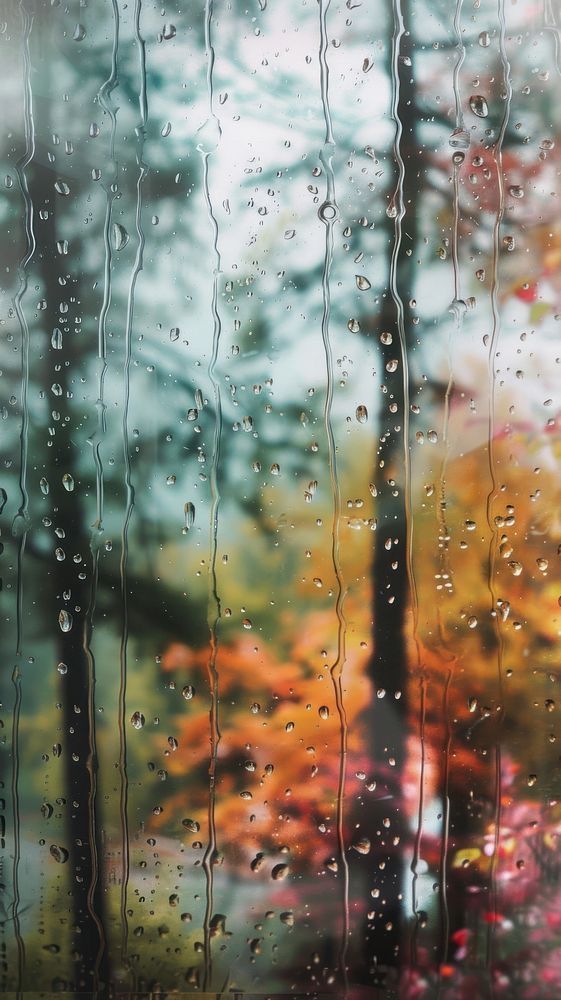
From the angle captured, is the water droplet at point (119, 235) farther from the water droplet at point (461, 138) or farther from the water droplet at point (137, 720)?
the water droplet at point (137, 720)

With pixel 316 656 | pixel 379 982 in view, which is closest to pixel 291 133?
pixel 316 656

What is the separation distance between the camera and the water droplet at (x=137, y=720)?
763 millimetres

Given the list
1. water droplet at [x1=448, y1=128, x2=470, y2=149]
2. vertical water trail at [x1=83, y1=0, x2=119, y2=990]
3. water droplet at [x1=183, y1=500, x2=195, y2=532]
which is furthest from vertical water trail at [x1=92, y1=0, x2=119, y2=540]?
water droplet at [x1=448, y1=128, x2=470, y2=149]

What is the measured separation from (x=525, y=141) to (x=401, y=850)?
0.85 m

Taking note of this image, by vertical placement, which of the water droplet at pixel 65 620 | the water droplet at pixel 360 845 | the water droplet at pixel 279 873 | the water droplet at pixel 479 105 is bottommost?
the water droplet at pixel 279 873

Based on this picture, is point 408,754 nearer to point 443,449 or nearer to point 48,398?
point 443,449

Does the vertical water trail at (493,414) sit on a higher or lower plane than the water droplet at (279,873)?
higher

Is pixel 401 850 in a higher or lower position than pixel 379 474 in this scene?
lower

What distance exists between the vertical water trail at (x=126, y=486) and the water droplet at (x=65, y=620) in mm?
67

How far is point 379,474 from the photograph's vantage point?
752 millimetres

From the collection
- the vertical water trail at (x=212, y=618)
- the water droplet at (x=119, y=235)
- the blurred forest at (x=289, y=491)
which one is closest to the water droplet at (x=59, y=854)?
the blurred forest at (x=289, y=491)

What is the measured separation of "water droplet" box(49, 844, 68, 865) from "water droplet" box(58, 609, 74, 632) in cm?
26

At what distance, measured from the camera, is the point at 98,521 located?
77 centimetres

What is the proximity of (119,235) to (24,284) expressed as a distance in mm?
130
